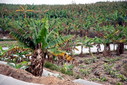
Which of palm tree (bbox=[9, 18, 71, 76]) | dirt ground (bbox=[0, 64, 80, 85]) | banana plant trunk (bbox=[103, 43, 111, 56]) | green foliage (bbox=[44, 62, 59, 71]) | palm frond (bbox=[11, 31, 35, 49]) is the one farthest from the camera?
banana plant trunk (bbox=[103, 43, 111, 56])

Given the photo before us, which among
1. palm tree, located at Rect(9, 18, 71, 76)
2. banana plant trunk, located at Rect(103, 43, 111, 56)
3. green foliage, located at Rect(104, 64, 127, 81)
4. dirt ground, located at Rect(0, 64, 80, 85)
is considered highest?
palm tree, located at Rect(9, 18, 71, 76)

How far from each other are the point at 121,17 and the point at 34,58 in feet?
101

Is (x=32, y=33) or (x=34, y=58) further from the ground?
(x=32, y=33)

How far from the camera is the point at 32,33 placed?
7.04m

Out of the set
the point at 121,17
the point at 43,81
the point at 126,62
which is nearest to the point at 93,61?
the point at 126,62

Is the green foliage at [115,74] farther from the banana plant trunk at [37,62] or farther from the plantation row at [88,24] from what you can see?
the banana plant trunk at [37,62]

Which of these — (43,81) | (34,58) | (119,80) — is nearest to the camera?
(43,81)

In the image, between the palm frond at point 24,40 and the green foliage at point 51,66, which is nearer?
the palm frond at point 24,40

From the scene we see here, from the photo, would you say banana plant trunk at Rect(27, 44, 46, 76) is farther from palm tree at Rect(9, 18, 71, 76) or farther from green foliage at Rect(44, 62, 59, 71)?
green foliage at Rect(44, 62, 59, 71)

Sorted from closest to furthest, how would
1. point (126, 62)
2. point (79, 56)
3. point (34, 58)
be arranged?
point (34, 58)
point (126, 62)
point (79, 56)

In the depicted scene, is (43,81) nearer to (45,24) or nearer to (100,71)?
(45,24)

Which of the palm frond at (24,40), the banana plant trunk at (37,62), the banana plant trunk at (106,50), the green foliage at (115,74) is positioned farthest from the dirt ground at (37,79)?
the banana plant trunk at (106,50)

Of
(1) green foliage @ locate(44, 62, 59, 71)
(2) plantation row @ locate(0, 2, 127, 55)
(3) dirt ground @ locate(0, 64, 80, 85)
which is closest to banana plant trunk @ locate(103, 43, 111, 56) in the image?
(2) plantation row @ locate(0, 2, 127, 55)

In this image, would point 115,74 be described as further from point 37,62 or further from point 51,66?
point 37,62
